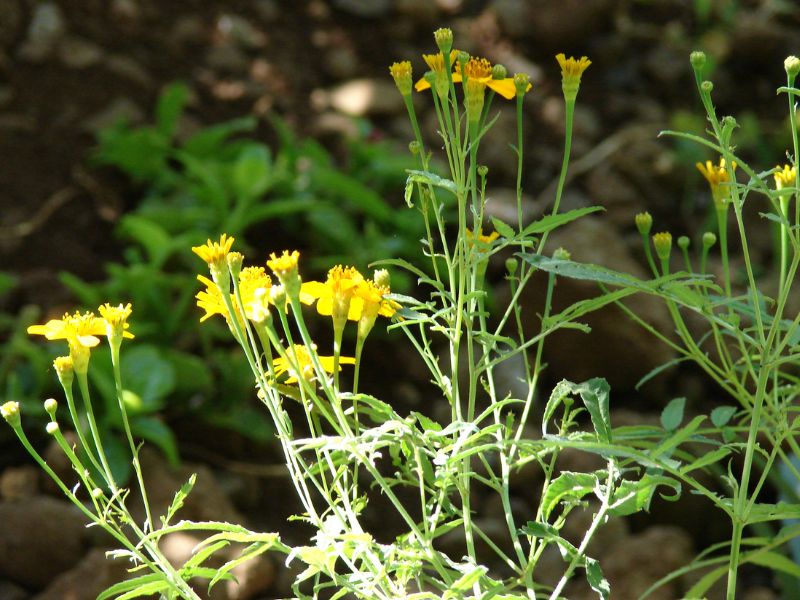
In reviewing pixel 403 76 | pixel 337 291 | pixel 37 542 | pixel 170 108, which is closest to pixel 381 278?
pixel 337 291

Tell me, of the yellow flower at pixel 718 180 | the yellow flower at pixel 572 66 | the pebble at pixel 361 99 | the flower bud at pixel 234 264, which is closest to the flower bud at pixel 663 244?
the yellow flower at pixel 718 180

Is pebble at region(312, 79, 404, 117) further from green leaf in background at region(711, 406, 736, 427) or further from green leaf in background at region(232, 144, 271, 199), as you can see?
green leaf in background at region(711, 406, 736, 427)

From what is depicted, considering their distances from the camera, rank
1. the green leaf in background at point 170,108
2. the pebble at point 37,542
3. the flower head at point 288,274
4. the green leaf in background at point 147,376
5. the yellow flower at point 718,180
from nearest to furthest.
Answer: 1. the flower head at point 288,274
2. the yellow flower at point 718,180
3. the pebble at point 37,542
4. the green leaf in background at point 147,376
5. the green leaf in background at point 170,108

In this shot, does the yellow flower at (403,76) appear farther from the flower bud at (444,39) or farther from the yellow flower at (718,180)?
the yellow flower at (718,180)

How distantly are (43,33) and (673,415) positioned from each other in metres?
2.39

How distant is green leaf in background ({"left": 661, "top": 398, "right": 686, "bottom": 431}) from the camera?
0.92 meters

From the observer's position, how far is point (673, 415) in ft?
3.06

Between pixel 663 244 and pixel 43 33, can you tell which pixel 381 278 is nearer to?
pixel 663 244

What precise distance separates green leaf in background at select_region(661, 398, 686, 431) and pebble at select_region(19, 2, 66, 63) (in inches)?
90.9

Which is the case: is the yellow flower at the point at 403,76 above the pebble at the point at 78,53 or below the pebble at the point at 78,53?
above

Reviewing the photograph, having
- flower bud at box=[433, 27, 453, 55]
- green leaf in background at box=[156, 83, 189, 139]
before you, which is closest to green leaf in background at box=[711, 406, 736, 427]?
flower bud at box=[433, 27, 453, 55]

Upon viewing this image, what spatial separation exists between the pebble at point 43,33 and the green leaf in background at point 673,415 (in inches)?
90.9

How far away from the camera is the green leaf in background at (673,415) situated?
36.1 inches

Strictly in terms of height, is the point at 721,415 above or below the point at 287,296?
below
